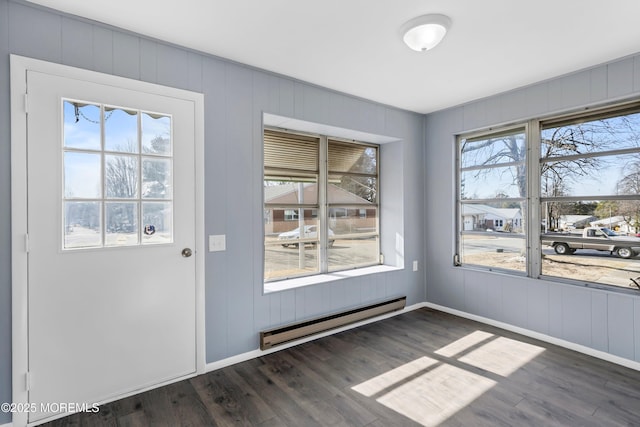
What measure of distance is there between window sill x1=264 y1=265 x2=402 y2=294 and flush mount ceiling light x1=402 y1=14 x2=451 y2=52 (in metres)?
2.24

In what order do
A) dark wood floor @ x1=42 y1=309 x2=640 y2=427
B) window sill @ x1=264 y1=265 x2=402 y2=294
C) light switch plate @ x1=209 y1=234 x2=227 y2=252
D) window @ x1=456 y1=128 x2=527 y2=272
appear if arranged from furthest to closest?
window @ x1=456 y1=128 x2=527 y2=272
window sill @ x1=264 y1=265 x2=402 y2=294
light switch plate @ x1=209 y1=234 x2=227 y2=252
dark wood floor @ x1=42 y1=309 x2=640 y2=427

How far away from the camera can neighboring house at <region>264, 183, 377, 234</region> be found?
130 inches

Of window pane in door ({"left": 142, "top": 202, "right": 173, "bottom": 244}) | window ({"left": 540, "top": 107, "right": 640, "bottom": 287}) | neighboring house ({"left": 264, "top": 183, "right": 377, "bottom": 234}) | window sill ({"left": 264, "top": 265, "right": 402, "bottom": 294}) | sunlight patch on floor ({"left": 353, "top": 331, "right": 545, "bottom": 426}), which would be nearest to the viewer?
sunlight patch on floor ({"left": 353, "top": 331, "right": 545, "bottom": 426})

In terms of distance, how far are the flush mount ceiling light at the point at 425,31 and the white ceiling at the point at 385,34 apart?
0.14 ft

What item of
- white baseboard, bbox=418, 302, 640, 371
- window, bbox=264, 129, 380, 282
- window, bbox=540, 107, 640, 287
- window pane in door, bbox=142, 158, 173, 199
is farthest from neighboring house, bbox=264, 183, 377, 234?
window, bbox=540, 107, 640, 287

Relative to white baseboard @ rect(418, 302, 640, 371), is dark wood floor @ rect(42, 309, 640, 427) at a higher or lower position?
lower

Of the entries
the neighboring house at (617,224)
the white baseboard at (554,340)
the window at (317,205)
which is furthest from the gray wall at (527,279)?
the window at (317,205)

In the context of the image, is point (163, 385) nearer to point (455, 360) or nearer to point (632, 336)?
point (455, 360)

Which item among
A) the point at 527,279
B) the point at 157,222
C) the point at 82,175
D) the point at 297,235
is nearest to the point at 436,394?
the point at 527,279

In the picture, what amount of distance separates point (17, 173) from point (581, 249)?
14.2 feet

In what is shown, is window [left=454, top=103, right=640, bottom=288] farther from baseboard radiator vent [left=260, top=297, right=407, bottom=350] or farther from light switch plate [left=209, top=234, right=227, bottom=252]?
light switch plate [left=209, top=234, right=227, bottom=252]

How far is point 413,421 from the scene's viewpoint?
1.96 m

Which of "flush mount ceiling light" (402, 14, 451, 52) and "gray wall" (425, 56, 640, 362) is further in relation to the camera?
"gray wall" (425, 56, 640, 362)

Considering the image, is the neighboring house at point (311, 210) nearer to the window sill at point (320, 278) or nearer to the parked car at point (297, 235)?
the parked car at point (297, 235)
